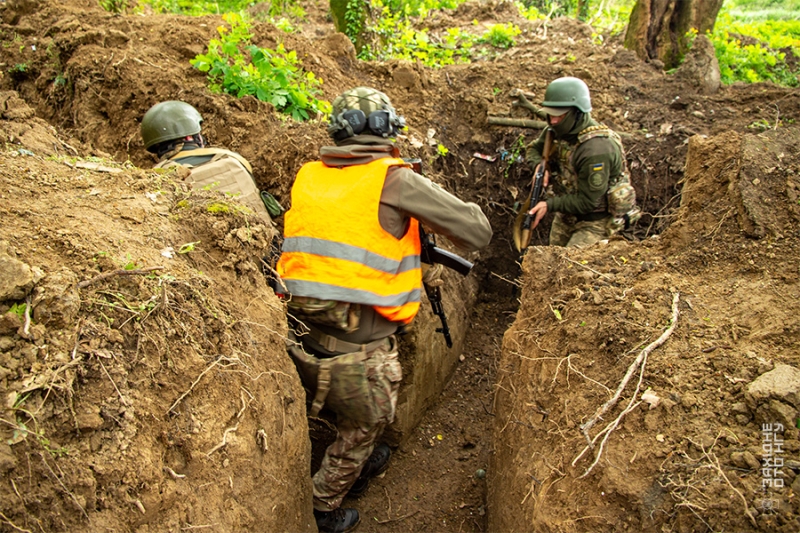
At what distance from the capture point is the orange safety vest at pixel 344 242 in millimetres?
3070

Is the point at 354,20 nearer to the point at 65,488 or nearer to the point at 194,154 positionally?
the point at 194,154

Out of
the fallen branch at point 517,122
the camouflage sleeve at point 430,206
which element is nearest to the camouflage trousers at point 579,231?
the fallen branch at point 517,122

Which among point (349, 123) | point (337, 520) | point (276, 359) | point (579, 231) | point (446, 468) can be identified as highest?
point (349, 123)

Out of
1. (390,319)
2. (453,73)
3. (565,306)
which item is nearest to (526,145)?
(453,73)

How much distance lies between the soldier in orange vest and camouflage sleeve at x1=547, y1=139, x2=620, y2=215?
6.52 feet

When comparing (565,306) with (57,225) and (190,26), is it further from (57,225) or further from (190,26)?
(190,26)

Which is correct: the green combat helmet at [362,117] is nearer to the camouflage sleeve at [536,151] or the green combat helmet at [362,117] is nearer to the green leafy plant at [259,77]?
the green leafy plant at [259,77]

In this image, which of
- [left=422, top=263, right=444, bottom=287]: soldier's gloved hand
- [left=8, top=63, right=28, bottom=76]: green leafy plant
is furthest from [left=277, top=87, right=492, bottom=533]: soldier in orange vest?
[left=8, top=63, right=28, bottom=76]: green leafy plant

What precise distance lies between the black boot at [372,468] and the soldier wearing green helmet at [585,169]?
2501 millimetres

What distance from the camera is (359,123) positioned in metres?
3.27

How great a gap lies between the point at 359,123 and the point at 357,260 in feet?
2.87

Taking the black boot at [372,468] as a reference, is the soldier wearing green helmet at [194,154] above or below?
above

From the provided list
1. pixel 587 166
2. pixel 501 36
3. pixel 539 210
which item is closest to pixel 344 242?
pixel 539 210

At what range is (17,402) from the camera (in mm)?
1768
